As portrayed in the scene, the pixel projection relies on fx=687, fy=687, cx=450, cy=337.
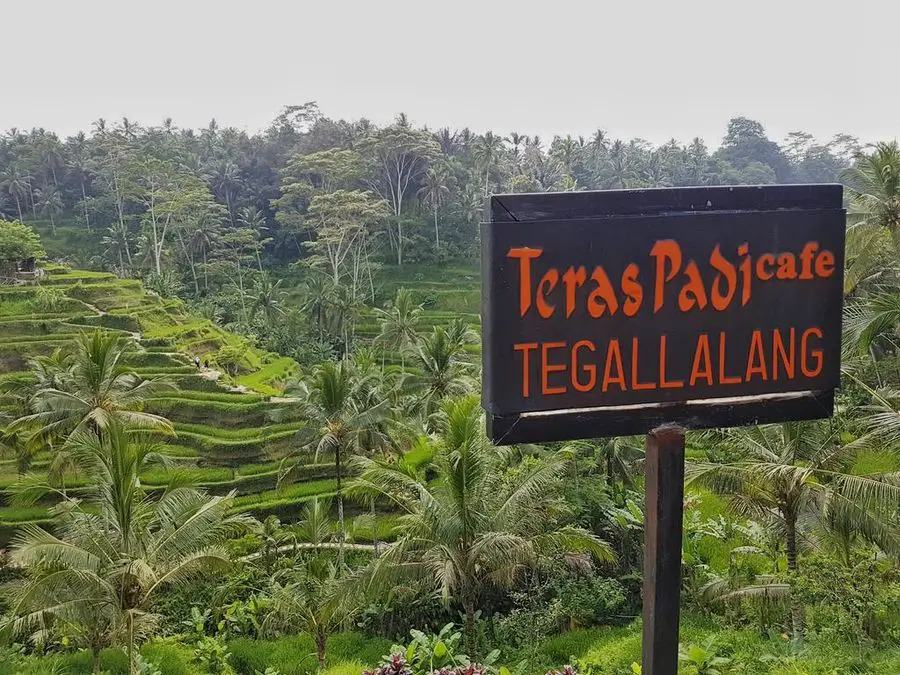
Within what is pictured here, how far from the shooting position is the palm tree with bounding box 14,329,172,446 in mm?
12859

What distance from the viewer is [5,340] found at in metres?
22.9

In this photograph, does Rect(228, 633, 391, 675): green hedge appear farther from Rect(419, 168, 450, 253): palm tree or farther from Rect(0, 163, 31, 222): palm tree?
Rect(0, 163, 31, 222): palm tree

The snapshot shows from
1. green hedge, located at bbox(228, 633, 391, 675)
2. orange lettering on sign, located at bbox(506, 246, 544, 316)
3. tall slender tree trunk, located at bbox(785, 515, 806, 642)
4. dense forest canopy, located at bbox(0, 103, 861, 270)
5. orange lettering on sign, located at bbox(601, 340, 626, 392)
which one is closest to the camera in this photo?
orange lettering on sign, located at bbox(506, 246, 544, 316)

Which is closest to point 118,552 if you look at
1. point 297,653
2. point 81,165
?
point 297,653

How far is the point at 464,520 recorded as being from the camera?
8.09 meters

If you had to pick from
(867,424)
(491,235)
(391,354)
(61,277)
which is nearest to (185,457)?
(391,354)

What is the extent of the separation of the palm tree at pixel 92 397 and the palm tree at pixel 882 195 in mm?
14802

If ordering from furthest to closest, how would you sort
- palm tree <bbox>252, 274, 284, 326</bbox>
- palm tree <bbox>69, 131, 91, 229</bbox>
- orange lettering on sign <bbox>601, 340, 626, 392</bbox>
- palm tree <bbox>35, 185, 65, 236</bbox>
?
1. palm tree <bbox>35, 185, 65, 236</bbox>
2. palm tree <bbox>69, 131, 91, 229</bbox>
3. palm tree <bbox>252, 274, 284, 326</bbox>
4. orange lettering on sign <bbox>601, 340, 626, 392</bbox>

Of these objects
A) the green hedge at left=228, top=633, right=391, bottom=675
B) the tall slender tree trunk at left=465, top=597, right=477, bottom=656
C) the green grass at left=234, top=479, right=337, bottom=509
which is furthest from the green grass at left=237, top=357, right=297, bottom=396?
the tall slender tree trunk at left=465, top=597, right=477, bottom=656

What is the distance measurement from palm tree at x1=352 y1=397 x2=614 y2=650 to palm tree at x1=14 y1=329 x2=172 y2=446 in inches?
259

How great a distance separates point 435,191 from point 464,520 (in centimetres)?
3474

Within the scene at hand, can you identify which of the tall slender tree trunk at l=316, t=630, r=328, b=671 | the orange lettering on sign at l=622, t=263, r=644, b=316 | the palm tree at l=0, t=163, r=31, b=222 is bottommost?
the tall slender tree trunk at l=316, t=630, r=328, b=671

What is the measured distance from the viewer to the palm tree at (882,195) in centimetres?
1329

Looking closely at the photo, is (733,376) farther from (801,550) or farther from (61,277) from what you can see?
(61,277)
